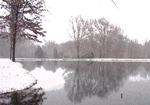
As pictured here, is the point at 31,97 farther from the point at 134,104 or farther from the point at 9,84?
the point at 134,104

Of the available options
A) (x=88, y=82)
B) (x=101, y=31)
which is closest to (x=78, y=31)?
(x=101, y=31)

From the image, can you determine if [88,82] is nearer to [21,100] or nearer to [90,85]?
[90,85]

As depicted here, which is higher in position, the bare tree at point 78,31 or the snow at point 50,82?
the bare tree at point 78,31

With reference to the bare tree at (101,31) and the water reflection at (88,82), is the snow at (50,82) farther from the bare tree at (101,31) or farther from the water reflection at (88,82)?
the bare tree at (101,31)

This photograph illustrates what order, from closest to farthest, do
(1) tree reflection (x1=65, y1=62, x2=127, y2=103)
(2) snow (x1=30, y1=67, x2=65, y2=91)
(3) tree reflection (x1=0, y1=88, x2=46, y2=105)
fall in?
1. (3) tree reflection (x1=0, y1=88, x2=46, y2=105)
2. (1) tree reflection (x1=65, y1=62, x2=127, y2=103)
3. (2) snow (x1=30, y1=67, x2=65, y2=91)

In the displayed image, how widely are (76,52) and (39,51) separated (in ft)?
61.5

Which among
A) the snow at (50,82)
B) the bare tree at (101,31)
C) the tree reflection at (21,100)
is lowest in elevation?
the snow at (50,82)

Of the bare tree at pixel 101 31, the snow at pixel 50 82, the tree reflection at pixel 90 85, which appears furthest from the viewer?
the bare tree at pixel 101 31

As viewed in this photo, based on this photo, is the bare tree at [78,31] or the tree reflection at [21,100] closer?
the tree reflection at [21,100]

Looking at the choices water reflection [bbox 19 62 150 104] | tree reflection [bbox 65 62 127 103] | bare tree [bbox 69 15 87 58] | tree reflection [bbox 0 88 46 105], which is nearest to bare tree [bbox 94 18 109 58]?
bare tree [bbox 69 15 87 58]

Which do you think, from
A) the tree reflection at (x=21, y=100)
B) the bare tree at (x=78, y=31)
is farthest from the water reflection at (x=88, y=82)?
the bare tree at (x=78, y=31)

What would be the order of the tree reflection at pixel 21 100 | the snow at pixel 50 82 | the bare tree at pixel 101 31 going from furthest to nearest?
the bare tree at pixel 101 31, the snow at pixel 50 82, the tree reflection at pixel 21 100

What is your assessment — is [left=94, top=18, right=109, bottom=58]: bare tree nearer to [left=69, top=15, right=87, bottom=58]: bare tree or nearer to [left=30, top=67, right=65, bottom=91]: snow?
[left=69, top=15, right=87, bottom=58]: bare tree

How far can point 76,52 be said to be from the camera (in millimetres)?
48750
